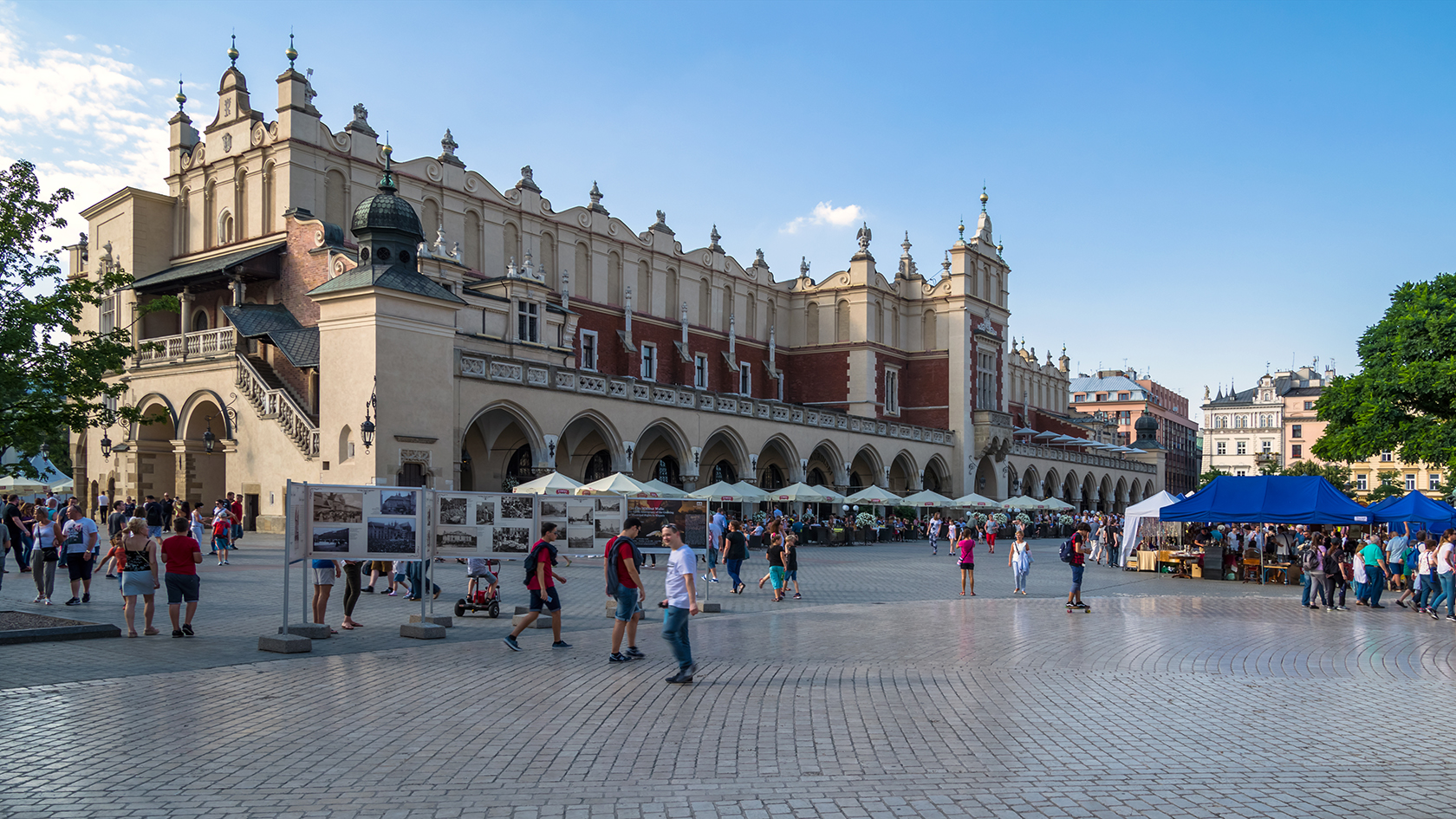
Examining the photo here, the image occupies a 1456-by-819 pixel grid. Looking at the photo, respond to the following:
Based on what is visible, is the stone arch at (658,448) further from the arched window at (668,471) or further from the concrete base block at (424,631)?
the concrete base block at (424,631)

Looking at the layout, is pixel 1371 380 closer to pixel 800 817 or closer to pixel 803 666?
pixel 803 666

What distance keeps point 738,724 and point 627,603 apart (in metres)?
3.42

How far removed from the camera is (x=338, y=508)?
44.7 feet

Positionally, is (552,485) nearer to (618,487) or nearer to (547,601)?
(618,487)

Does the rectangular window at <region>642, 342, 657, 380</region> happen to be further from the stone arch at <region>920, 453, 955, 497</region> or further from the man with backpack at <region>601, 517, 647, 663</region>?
the man with backpack at <region>601, 517, 647, 663</region>

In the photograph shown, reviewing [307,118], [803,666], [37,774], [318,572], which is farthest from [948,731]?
[307,118]

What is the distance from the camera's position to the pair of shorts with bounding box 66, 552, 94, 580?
16344mm

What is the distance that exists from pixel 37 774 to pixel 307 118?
33.4 metres

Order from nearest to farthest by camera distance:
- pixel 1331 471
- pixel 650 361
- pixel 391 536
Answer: pixel 391 536
pixel 650 361
pixel 1331 471

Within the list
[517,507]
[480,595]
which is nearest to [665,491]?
[480,595]

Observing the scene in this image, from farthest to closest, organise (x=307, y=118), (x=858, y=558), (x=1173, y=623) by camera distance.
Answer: (x=307, y=118) → (x=858, y=558) → (x=1173, y=623)

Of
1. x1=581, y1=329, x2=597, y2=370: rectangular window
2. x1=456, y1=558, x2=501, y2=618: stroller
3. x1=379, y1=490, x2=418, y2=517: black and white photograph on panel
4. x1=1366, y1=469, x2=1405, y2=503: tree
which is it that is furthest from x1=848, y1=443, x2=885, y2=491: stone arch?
x1=1366, y1=469, x2=1405, y2=503: tree

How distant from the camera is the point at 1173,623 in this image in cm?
1697

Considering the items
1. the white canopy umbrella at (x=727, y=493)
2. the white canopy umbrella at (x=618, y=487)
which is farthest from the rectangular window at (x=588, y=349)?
the white canopy umbrella at (x=618, y=487)
